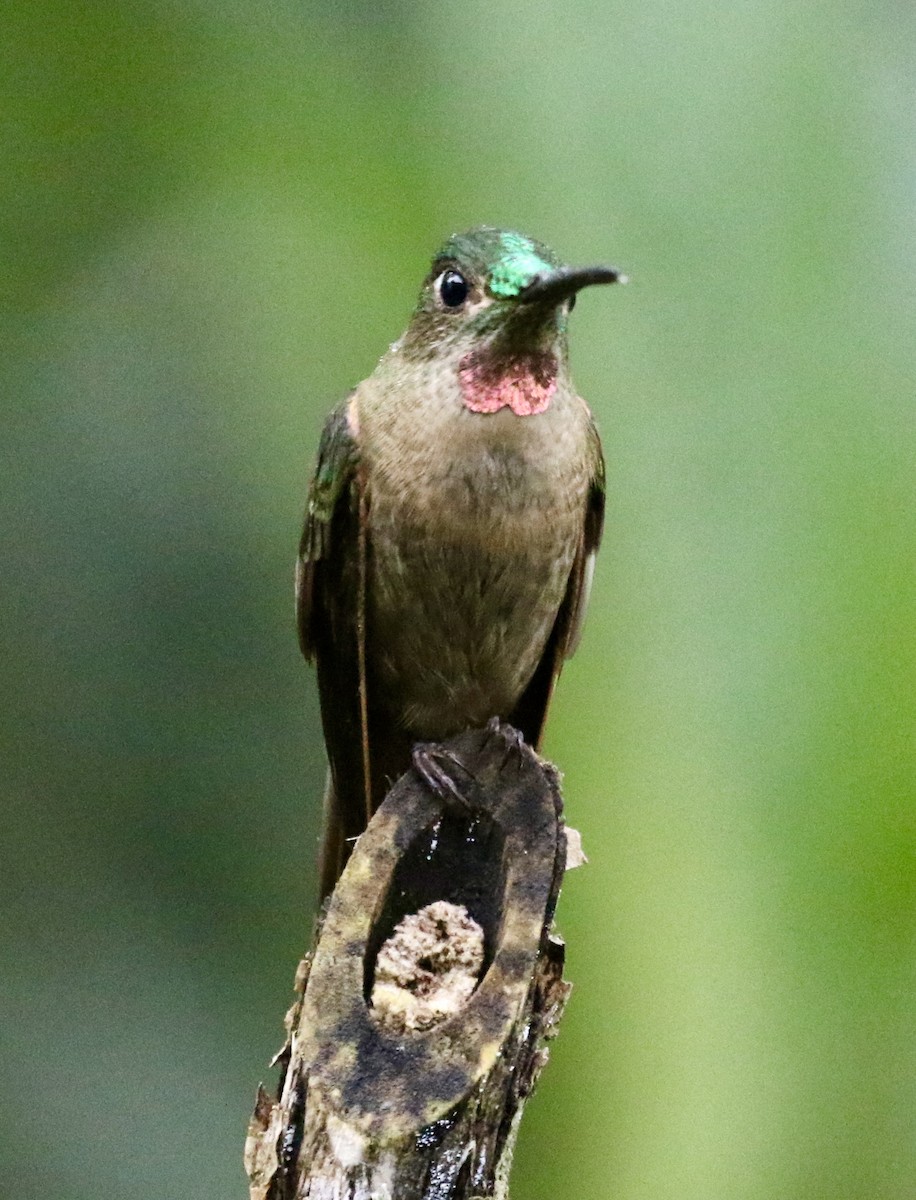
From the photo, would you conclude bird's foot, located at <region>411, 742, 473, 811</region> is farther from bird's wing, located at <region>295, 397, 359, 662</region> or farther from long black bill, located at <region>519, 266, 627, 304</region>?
long black bill, located at <region>519, 266, 627, 304</region>

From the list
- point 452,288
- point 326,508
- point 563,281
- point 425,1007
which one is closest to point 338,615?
point 326,508

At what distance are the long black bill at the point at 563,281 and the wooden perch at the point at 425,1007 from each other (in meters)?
0.58

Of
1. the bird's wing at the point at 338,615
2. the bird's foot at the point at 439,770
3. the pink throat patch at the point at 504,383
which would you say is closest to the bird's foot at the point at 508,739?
the bird's foot at the point at 439,770

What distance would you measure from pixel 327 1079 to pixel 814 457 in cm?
146

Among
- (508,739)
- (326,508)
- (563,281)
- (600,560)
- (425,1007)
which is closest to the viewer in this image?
(425,1007)

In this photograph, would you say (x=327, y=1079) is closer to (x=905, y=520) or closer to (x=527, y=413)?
(x=527, y=413)

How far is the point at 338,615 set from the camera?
2.03m

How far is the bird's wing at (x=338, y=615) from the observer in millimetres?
1942

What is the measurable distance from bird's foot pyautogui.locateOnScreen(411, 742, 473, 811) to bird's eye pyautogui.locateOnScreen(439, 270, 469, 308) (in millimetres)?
610

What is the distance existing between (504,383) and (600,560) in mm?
659

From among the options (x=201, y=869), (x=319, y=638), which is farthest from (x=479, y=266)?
(x=201, y=869)

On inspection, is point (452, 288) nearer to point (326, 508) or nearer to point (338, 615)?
point (326, 508)

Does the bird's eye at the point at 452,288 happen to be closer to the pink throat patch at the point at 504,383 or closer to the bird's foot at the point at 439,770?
the pink throat patch at the point at 504,383

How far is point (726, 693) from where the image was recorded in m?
2.24
